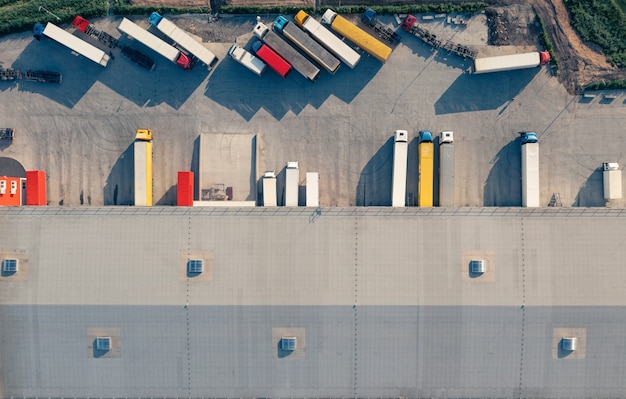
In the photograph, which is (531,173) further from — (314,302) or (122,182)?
(122,182)

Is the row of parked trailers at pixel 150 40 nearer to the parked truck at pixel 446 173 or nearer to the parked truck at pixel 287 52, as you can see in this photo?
the parked truck at pixel 287 52

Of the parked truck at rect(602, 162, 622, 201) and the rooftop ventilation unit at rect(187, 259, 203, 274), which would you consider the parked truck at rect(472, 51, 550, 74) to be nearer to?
A: the parked truck at rect(602, 162, 622, 201)

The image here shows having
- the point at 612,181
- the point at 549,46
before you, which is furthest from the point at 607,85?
the point at 612,181

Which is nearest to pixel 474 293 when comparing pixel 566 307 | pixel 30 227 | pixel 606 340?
pixel 566 307

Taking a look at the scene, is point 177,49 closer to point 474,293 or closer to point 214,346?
point 214,346

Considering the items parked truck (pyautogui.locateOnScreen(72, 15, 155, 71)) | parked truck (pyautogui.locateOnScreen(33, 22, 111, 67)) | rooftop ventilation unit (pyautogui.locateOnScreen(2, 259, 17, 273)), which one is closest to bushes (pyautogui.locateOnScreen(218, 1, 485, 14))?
parked truck (pyautogui.locateOnScreen(72, 15, 155, 71))
